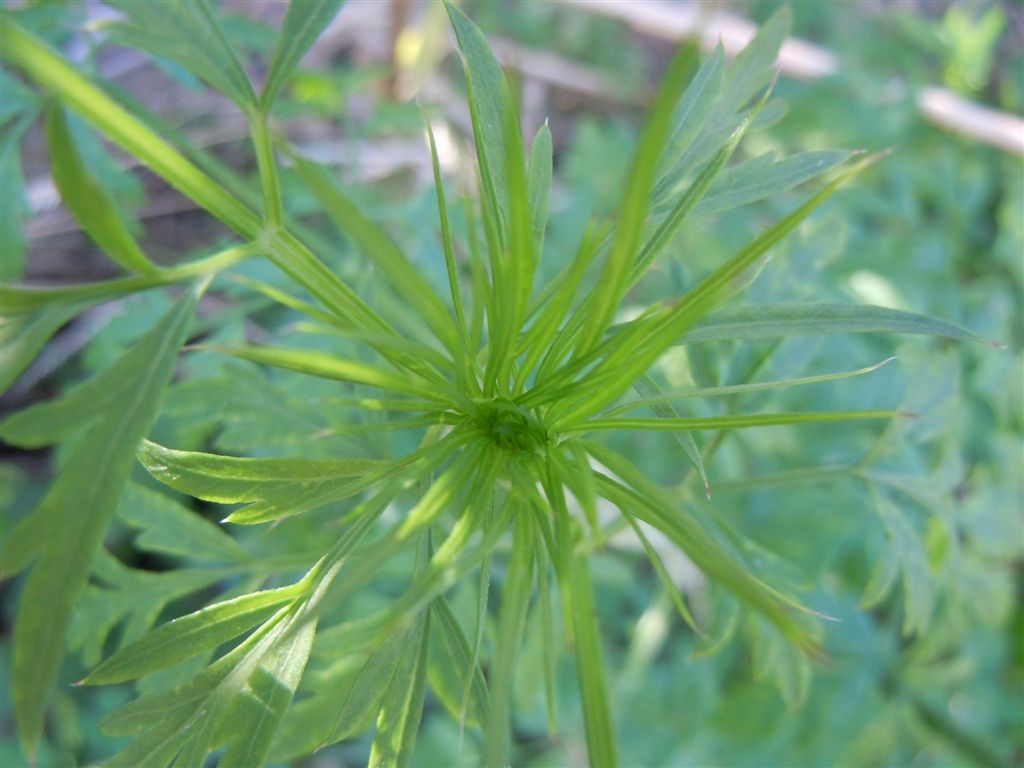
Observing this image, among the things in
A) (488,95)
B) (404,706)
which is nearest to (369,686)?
(404,706)

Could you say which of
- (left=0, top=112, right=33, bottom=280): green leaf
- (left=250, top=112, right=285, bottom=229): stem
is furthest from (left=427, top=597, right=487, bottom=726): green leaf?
(left=0, top=112, right=33, bottom=280): green leaf

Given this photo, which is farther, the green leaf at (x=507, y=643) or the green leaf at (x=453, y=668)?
the green leaf at (x=453, y=668)

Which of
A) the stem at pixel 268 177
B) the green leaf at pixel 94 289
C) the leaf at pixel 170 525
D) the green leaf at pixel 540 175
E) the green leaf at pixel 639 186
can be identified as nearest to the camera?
the green leaf at pixel 639 186

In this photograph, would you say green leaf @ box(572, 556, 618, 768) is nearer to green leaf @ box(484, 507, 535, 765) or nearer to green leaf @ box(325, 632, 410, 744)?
green leaf @ box(484, 507, 535, 765)

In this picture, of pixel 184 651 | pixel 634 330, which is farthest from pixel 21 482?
pixel 634 330

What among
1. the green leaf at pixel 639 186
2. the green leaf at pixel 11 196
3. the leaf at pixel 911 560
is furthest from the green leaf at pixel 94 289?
the leaf at pixel 911 560

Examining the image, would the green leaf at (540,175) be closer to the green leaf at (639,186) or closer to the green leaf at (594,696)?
the green leaf at (639,186)
